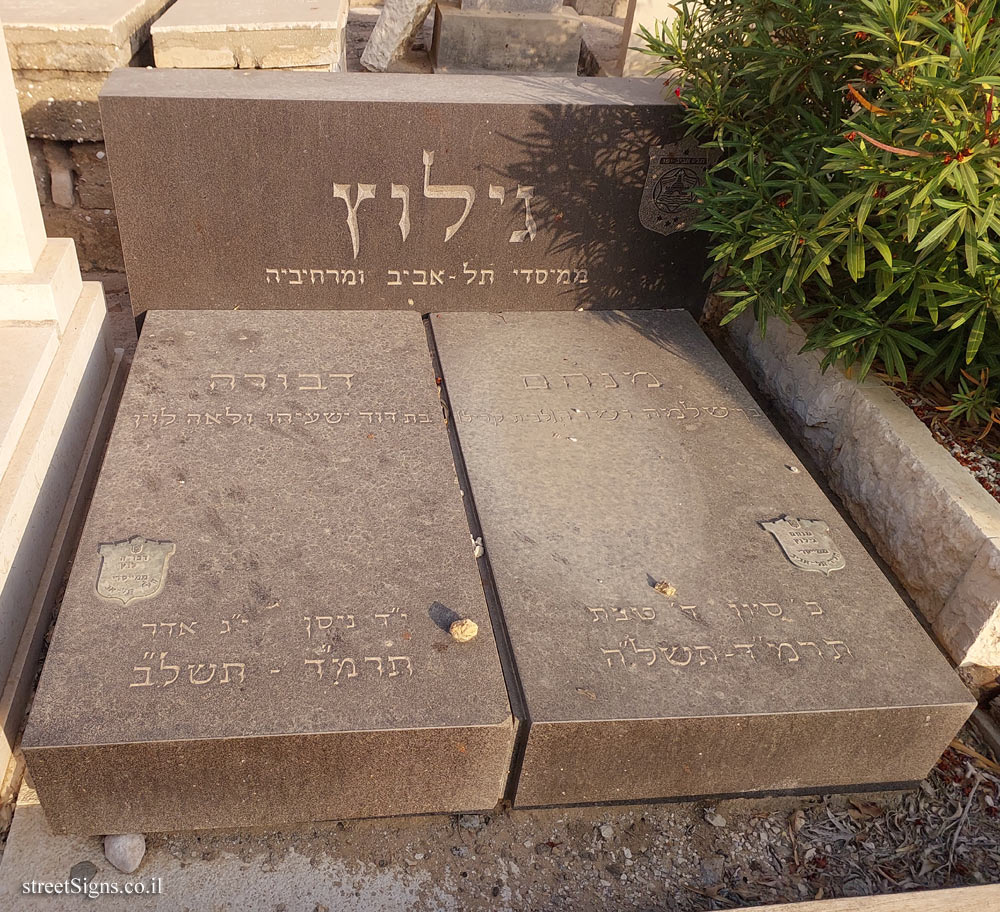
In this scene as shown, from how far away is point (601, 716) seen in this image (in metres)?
2.09

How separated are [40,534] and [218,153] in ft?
4.95

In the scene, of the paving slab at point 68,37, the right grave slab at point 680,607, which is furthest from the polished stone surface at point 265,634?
the paving slab at point 68,37

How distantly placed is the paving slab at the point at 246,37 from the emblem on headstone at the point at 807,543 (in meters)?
3.42

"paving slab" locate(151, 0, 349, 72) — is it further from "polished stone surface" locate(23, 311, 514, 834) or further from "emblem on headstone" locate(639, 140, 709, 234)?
"polished stone surface" locate(23, 311, 514, 834)

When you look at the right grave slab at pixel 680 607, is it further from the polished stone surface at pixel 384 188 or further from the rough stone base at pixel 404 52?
the rough stone base at pixel 404 52

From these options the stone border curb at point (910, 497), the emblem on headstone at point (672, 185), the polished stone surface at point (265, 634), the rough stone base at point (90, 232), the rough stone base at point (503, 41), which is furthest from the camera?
the rough stone base at point (503, 41)

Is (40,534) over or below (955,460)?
below

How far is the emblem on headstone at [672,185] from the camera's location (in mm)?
3520

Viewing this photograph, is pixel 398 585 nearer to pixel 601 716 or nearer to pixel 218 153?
pixel 601 716

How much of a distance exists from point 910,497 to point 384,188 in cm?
221

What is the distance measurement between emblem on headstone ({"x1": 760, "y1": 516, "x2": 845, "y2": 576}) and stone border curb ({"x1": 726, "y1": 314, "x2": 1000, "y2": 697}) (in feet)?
1.01

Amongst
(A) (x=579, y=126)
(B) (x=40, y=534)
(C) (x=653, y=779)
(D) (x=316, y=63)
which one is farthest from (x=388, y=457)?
(D) (x=316, y=63)

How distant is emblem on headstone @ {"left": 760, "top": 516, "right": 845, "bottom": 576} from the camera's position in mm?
2611

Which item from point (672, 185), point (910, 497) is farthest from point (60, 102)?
point (910, 497)
